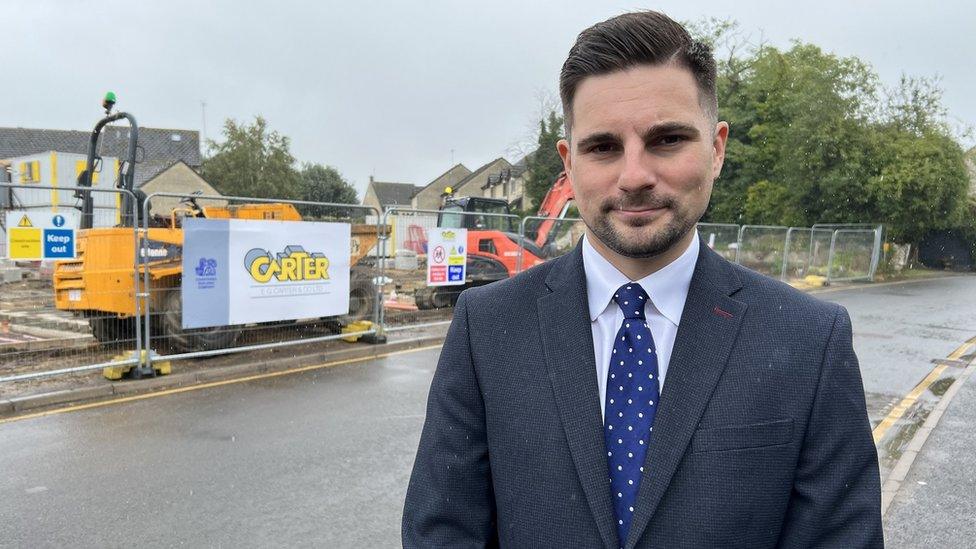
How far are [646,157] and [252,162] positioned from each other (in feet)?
159

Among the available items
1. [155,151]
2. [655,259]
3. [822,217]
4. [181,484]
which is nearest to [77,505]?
[181,484]

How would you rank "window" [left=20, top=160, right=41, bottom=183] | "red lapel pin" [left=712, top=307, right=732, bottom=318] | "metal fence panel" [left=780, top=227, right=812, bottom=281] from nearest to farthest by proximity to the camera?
"red lapel pin" [left=712, top=307, right=732, bottom=318]
"window" [left=20, top=160, right=41, bottom=183]
"metal fence panel" [left=780, top=227, right=812, bottom=281]

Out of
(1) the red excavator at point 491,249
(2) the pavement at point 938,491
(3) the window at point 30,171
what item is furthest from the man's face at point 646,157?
(3) the window at point 30,171

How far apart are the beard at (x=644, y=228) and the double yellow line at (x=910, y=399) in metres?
4.62

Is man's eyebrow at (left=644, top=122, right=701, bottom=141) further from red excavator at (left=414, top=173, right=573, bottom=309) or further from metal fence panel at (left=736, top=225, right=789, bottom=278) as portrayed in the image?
metal fence panel at (left=736, top=225, right=789, bottom=278)

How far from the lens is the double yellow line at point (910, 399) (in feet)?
20.4

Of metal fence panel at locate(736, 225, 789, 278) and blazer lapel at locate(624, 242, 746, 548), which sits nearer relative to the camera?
blazer lapel at locate(624, 242, 746, 548)

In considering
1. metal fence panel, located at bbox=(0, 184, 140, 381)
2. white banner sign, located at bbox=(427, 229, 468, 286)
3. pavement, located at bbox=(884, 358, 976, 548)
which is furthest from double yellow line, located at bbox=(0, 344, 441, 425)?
pavement, located at bbox=(884, 358, 976, 548)

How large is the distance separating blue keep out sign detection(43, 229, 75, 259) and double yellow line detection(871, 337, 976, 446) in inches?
292

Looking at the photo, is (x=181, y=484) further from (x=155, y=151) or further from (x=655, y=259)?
(x=155, y=151)

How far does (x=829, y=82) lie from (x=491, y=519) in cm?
3102

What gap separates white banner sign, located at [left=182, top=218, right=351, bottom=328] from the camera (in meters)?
7.90

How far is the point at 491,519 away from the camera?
1.49m

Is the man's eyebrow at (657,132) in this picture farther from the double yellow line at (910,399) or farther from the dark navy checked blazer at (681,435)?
the double yellow line at (910,399)
